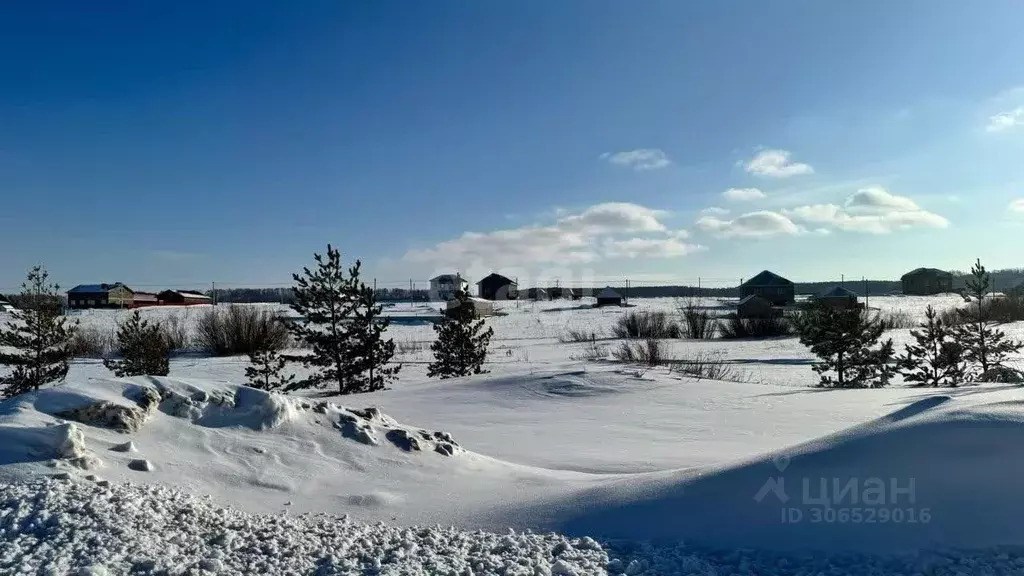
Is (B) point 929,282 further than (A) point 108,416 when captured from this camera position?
Yes

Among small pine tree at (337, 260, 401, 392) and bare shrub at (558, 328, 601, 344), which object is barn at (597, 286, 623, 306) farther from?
small pine tree at (337, 260, 401, 392)

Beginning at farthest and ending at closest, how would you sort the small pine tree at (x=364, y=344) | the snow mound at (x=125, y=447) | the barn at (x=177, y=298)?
1. the barn at (x=177, y=298)
2. the small pine tree at (x=364, y=344)
3. the snow mound at (x=125, y=447)

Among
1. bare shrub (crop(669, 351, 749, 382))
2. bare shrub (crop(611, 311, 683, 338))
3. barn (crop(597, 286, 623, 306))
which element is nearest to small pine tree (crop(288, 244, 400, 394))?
bare shrub (crop(669, 351, 749, 382))

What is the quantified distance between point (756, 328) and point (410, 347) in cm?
1769

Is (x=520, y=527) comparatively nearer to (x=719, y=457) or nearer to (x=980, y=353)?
(x=719, y=457)

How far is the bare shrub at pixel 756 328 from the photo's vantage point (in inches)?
1220

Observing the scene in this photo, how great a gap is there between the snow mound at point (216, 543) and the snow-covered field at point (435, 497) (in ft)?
0.04

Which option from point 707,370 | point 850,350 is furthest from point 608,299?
point 850,350

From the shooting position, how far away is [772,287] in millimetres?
51906

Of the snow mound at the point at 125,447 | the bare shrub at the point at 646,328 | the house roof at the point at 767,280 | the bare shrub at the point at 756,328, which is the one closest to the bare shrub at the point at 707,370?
the snow mound at the point at 125,447

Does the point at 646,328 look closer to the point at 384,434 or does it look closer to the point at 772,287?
the point at 772,287

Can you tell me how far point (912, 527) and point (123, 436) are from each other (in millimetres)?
5064

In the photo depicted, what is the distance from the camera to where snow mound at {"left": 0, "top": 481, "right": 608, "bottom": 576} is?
2807 millimetres

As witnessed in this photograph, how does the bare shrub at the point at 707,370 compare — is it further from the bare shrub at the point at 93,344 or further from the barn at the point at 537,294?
the barn at the point at 537,294
